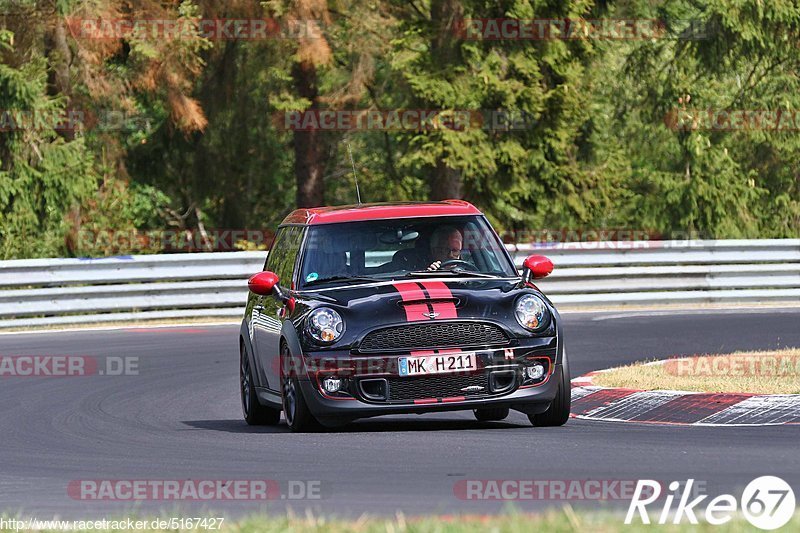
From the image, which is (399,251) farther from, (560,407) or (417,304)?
(560,407)

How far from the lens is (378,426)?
11.3 metres

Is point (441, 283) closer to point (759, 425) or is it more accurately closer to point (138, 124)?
point (759, 425)

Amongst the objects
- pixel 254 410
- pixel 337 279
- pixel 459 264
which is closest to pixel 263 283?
pixel 337 279

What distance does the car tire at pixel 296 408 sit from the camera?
34.6 ft

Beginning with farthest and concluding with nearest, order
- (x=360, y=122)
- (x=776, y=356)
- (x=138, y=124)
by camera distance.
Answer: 1. (x=138, y=124)
2. (x=360, y=122)
3. (x=776, y=356)

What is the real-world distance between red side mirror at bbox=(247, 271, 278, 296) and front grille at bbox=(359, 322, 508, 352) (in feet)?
4.93

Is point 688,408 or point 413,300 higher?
point 413,300

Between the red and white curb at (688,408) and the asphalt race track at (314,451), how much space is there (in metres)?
0.42

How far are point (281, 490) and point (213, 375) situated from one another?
8018mm

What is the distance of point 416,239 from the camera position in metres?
11.4

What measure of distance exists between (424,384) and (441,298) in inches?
22.7

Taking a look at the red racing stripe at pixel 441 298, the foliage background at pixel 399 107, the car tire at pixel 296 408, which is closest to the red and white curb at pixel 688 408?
the red racing stripe at pixel 441 298

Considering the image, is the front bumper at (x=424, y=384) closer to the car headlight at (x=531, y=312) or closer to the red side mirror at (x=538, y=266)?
the car headlight at (x=531, y=312)

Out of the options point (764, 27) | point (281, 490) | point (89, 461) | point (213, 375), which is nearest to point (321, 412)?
point (89, 461)
